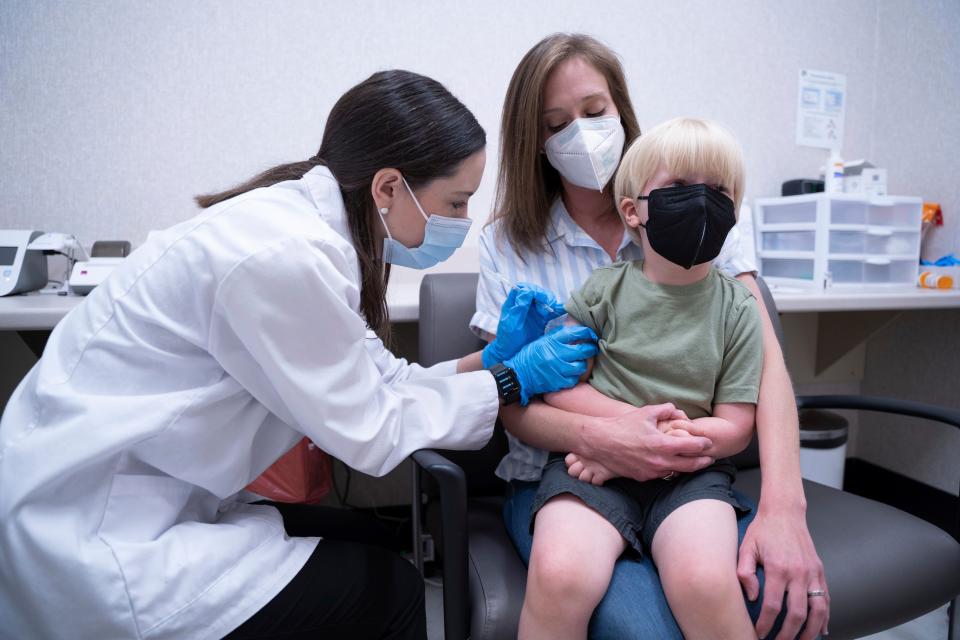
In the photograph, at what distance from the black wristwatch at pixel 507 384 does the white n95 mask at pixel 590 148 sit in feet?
1.54

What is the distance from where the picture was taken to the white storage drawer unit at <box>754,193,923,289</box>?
1950 mm

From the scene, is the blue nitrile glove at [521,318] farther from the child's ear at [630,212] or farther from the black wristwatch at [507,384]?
the child's ear at [630,212]

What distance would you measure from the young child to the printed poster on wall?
1.58m

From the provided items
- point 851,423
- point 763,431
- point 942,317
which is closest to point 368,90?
point 763,431

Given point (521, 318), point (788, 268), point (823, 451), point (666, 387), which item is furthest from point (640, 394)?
point (788, 268)

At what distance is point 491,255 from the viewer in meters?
1.29

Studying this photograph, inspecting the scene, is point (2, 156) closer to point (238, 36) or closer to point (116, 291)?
point (238, 36)

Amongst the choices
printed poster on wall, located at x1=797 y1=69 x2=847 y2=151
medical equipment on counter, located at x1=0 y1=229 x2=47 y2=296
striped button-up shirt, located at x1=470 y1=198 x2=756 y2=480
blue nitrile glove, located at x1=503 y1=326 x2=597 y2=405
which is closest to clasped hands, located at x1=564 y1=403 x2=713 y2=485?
blue nitrile glove, located at x1=503 y1=326 x2=597 y2=405

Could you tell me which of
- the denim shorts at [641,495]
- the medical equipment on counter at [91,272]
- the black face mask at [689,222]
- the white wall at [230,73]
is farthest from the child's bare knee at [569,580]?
the white wall at [230,73]

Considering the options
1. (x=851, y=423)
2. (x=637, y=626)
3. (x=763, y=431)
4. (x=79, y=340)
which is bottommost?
(x=851, y=423)

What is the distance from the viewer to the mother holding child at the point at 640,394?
831 mm

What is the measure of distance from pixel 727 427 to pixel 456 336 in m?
0.61

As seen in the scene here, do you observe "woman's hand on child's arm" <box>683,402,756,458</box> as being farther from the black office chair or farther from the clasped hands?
the black office chair

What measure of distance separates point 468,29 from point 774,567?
1.86 m
